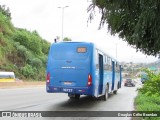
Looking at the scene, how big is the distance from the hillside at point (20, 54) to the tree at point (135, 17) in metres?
51.4

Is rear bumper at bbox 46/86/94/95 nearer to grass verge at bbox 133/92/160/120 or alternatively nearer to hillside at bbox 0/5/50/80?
grass verge at bbox 133/92/160/120

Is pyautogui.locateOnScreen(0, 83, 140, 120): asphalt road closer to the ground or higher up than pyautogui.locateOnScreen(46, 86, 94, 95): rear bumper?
closer to the ground

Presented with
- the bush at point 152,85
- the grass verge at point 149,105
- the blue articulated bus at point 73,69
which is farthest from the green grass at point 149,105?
the blue articulated bus at point 73,69

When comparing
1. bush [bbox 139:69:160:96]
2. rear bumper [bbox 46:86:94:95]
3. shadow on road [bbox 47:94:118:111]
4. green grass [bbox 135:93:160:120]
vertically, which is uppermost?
bush [bbox 139:69:160:96]

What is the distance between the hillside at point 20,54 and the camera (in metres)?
58.9

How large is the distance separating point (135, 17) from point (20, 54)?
5749cm

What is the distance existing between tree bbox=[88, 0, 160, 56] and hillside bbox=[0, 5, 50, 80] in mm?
51352

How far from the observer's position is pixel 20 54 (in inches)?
2435

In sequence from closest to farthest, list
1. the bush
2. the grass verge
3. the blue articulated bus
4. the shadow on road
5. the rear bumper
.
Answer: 1. the bush
2. the grass verge
3. the shadow on road
4. the rear bumper
5. the blue articulated bus

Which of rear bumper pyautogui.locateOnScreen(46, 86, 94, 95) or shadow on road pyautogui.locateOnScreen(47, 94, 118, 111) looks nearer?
shadow on road pyautogui.locateOnScreen(47, 94, 118, 111)

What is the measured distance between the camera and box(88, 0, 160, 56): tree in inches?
194

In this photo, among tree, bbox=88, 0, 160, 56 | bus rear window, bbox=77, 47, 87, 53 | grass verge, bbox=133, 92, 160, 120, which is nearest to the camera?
tree, bbox=88, 0, 160, 56

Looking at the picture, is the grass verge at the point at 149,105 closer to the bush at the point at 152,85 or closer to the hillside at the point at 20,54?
the bush at the point at 152,85

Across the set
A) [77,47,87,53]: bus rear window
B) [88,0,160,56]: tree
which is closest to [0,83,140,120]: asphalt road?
[77,47,87,53]: bus rear window
